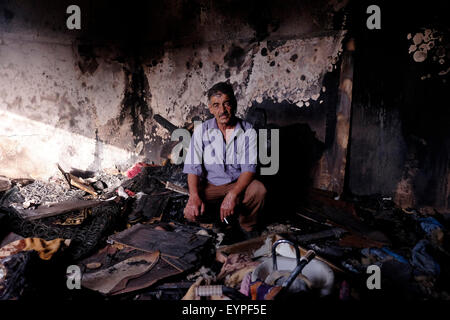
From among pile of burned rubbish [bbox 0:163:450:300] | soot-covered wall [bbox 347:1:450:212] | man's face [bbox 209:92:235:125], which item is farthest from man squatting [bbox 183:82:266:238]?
soot-covered wall [bbox 347:1:450:212]

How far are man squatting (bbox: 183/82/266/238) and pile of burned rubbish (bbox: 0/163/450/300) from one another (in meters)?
0.32

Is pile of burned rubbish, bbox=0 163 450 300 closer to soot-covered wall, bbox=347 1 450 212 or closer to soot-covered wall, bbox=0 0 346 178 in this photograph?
soot-covered wall, bbox=347 1 450 212

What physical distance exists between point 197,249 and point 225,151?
1.10 meters

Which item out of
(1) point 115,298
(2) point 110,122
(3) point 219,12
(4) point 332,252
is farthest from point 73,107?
(4) point 332,252

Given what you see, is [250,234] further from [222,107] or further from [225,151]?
[222,107]

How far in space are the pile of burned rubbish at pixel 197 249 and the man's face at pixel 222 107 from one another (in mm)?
1266

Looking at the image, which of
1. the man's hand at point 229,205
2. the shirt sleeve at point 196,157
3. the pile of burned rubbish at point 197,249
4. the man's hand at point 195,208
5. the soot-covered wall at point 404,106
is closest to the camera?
the pile of burned rubbish at point 197,249

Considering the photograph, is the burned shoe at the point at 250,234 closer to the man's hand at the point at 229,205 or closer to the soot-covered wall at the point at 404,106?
the man's hand at the point at 229,205

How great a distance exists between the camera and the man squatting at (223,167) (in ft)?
9.68

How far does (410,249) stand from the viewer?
2.88m

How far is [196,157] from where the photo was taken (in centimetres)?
319

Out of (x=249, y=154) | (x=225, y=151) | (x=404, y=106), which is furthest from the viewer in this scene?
(x=404, y=106)

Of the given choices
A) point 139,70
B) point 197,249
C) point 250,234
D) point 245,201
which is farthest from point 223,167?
point 139,70

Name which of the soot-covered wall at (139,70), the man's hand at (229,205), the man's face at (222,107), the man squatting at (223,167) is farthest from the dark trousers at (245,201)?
the soot-covered wall at (139,70)
